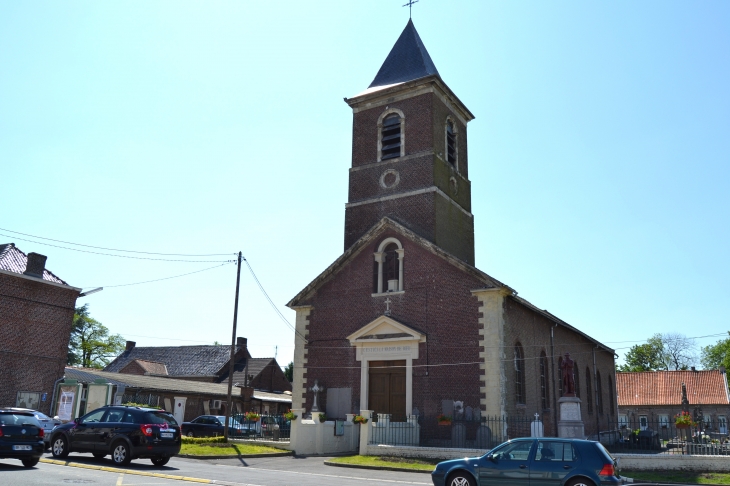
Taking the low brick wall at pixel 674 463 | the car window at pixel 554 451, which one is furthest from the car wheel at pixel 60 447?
the low brick wall at pixel 674 463

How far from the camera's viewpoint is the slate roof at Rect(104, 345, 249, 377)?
56094 millimetres

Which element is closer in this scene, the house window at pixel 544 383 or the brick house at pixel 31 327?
the house window at pixel 544 383

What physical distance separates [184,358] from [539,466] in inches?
2013

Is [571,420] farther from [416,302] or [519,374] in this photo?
[416,302]

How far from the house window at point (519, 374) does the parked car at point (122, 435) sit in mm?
13142

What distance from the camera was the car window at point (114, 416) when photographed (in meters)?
16.6

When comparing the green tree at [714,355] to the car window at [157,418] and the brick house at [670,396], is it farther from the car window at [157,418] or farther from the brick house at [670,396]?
the car window at [157,418]

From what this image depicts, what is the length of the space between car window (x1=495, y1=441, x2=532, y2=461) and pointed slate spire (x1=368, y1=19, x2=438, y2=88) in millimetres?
22246

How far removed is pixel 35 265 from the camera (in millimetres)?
30641

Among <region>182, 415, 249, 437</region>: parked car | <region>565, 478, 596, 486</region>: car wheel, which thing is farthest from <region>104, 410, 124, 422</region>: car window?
<region>182, 415, 249, 437</region>: parked car

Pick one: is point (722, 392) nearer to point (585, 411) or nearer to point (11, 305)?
point (585, 411)

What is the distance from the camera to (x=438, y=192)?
28453 millimetres

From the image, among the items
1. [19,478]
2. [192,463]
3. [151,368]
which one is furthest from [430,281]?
[151,368]

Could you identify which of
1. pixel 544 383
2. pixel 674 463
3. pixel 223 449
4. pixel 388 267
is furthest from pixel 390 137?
pixel 674 463
